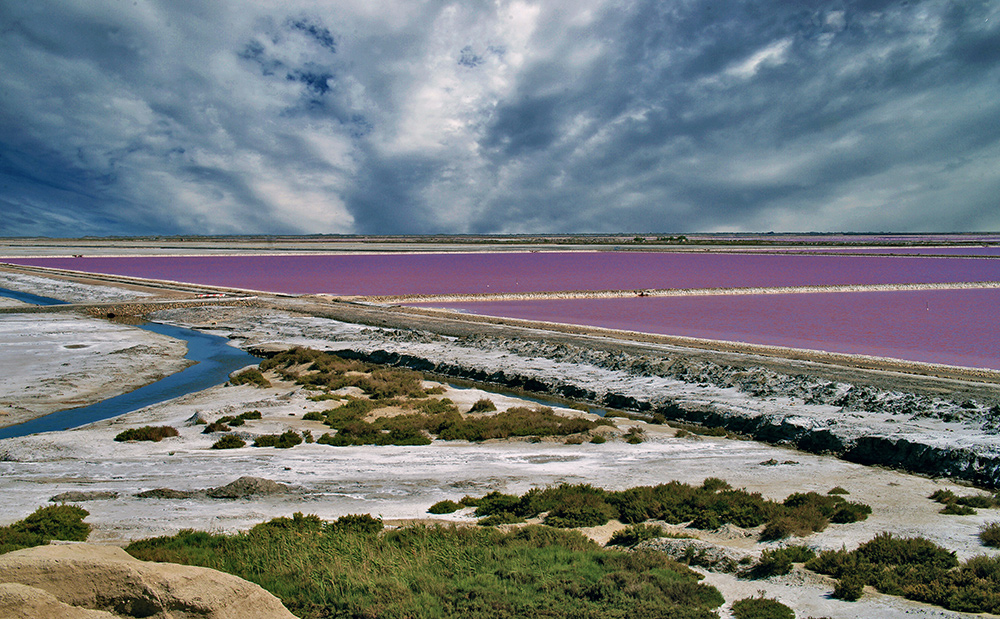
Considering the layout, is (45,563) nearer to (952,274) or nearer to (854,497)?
(854,497)

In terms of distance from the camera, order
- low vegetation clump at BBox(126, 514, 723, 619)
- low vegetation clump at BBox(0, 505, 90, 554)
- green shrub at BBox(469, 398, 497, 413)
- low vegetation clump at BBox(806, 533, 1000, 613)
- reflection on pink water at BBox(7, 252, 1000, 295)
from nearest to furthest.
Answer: low vegetation clump at BBox(126, 514, 723, 619)
low vegetation clump at BBox(806, 533, 1000, 613)
low vegetation clump at BBox(0, 505, 90, 554)
green shrub at BBox(469, 398, 497, 413)
reflection on pink water at BBox(7, 252, 1000, 295)

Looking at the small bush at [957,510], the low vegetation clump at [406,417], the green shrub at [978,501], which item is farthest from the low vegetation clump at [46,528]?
the green shrub at [978,501]

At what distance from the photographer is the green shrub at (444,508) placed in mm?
12484

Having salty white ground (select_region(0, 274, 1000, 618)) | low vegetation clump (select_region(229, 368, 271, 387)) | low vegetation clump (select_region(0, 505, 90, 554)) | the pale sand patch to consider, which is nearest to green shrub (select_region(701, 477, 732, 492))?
salty white ground (select_region(0, 274, 1000, 618))

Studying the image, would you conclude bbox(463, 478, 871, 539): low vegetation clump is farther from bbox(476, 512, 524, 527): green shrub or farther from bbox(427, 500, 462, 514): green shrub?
bbox(427, 500, 462, 514): green shrub

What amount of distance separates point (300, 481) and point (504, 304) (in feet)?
122

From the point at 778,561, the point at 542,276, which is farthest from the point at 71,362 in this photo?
the point at 542,276

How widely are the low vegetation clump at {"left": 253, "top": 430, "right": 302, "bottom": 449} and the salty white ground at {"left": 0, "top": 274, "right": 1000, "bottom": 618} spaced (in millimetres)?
434

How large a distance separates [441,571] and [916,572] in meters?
7.10

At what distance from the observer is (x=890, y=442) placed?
55.6 feet

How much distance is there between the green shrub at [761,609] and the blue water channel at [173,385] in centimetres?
2059

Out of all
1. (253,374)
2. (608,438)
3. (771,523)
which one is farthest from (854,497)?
(253,374)

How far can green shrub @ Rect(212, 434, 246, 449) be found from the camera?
17609mm

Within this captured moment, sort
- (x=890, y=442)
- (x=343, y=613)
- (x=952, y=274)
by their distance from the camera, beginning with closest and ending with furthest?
(x=343, y=613) < (x=890, y=442) < (x=952, y=274)
